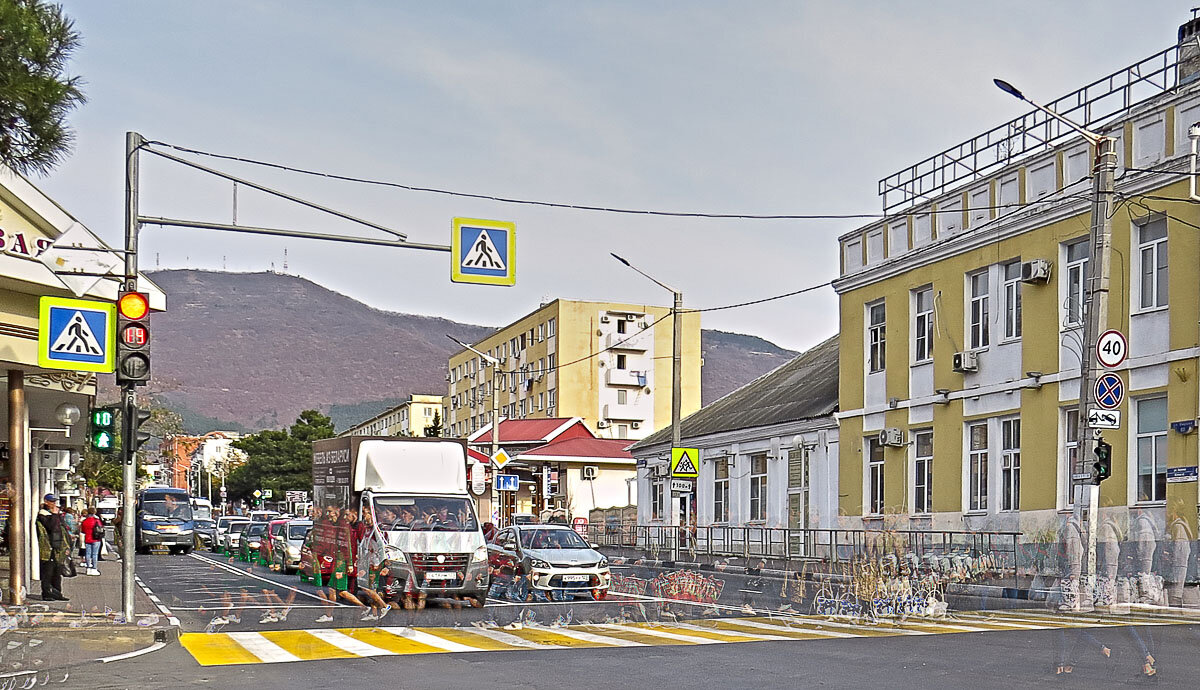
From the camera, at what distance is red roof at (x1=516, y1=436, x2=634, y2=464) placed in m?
71.8

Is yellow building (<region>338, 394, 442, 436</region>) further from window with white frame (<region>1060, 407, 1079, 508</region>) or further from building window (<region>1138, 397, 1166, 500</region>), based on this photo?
building window (<region>1138, 397, 1166, 500</region>)

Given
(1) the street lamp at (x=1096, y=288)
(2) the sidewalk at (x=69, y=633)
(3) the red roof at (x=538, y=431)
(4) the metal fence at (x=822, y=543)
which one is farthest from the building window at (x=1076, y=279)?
(3) the red roof at (x=538, y=431)

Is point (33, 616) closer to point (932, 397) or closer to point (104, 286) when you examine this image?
point (104, 286)

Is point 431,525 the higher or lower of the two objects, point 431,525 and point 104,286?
the lower

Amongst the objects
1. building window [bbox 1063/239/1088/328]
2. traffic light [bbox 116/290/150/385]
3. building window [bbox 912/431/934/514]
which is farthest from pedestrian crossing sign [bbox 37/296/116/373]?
building window [bbox 912/431/934/514]

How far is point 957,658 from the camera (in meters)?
14.5

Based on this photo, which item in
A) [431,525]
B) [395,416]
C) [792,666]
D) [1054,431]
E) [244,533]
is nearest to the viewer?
[792,666]

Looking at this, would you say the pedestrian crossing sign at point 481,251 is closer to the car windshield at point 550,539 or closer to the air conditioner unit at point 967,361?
the car windshield at point 550,539

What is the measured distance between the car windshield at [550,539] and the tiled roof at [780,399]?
43.7ft

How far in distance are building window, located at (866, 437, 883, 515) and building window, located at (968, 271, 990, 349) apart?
502cm

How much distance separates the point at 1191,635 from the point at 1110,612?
421 cm

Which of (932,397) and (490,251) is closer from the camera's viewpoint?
(490,251)

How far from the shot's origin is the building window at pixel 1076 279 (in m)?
27.3

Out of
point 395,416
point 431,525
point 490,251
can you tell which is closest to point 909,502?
point 431,525
